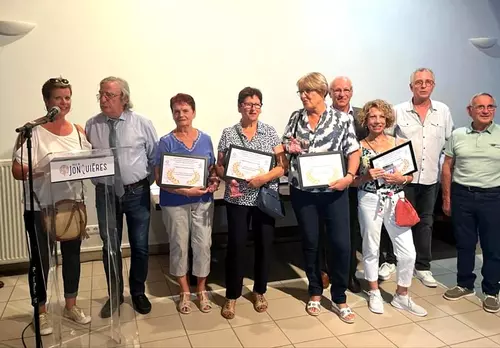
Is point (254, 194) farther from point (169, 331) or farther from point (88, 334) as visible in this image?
point (88, 334)

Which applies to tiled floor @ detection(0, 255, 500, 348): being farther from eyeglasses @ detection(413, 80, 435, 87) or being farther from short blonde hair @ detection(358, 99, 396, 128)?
eyeglasses @ detection(413, 80, 435, 87)

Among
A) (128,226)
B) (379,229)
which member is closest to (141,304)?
(128,226)

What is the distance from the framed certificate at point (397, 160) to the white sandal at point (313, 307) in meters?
0.94

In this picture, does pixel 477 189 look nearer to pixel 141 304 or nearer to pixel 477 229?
pixel 477 229

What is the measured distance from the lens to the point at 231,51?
13.2ft

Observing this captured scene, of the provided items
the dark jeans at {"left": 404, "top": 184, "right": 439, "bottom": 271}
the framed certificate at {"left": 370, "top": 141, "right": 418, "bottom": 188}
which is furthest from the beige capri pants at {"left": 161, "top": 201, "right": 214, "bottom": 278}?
the dark jeans at {"left": 404, "top": 184, "right": 439, "bottom": 271}

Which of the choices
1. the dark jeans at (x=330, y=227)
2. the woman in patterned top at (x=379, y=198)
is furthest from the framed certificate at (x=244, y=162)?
the woman in patterned top at (x=379, y=198)

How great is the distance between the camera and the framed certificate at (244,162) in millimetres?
2771

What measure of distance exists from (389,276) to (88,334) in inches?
86.1

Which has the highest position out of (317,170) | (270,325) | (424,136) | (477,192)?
(424,136)

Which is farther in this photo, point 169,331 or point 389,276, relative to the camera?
point 389,276

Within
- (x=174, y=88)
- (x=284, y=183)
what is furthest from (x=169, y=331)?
(x=174, y=88)

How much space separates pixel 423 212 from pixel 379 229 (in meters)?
0.70

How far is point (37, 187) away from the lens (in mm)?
2389
